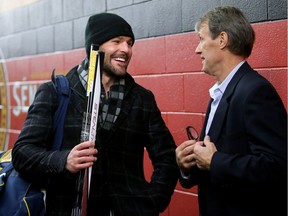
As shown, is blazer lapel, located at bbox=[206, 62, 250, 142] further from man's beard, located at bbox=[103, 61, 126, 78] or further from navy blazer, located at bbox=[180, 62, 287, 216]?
man's beard, located at bbox=[103, 61, 126, 78]

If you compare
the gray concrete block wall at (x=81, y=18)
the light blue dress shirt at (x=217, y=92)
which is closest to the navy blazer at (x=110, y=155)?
the light blue dress shirt at (x=217, y=92)

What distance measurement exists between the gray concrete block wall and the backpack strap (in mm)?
1201

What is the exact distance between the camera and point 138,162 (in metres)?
2.61

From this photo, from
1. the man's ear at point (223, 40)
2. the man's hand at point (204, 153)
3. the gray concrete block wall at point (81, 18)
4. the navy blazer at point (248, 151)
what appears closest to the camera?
the navy blazer at point (248, 151)

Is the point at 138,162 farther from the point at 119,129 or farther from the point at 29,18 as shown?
the point at 29,18

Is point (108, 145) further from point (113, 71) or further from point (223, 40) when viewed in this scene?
point (223, 40)

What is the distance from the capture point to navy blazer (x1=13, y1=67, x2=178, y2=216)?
2.38 m

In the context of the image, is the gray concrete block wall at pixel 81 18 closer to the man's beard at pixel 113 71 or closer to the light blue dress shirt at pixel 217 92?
the light blue dress shirt at pixel 217 92

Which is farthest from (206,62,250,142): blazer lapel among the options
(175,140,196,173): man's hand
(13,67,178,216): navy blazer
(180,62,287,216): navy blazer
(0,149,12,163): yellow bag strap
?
(0,149,12,163): yellow bag strap

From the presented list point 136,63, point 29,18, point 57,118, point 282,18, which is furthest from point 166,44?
point 29,18

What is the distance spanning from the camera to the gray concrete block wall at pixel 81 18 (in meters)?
2.98

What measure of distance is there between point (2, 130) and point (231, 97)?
4.08 metres

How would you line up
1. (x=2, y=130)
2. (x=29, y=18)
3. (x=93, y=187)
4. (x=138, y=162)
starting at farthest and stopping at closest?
(x=2, y=130) → (x=29, y=18) → (x=138, y=162) → (x=93, y=187)

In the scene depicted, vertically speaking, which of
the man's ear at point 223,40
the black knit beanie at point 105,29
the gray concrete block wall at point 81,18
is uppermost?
the gray concrete block wall at point 81,18
